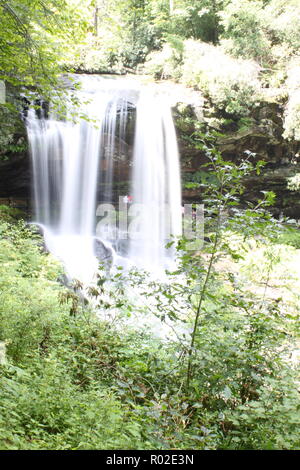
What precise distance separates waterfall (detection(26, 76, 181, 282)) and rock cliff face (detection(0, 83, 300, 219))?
0.34m

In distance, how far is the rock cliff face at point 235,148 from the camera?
34.3ft

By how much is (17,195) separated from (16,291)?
751 centimetres

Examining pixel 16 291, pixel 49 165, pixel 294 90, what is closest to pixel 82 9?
pixel 16 291

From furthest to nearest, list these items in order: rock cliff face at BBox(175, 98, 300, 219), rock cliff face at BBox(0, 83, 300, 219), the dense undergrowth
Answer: rock cliff face at BBox(175, 98, 300, 219), rock cliff face at BBox(0, 83, 300, 219), the dense undergrowth

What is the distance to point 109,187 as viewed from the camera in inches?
448

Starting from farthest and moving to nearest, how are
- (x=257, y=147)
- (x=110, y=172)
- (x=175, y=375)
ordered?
(x=257, y=147) < (x=110, y=172) < (x=175, y=375)

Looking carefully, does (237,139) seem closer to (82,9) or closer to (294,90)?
(294,90)

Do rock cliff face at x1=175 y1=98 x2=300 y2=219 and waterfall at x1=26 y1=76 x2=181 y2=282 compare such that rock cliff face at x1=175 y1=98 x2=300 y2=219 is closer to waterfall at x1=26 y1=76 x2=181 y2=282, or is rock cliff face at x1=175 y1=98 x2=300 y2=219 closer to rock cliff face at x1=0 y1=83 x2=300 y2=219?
rock cliff face at x1=0 y1=83 x2=300 y2=219

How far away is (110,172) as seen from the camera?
36.4ft

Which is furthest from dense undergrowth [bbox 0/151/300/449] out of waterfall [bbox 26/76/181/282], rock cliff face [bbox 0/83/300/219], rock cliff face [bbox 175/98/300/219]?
rock cliff face [bbox 175/98/300/219]

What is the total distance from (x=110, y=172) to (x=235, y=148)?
15.4ft

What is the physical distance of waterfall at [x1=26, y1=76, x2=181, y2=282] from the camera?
32.6 feet

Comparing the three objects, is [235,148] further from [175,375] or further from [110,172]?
[175,375]

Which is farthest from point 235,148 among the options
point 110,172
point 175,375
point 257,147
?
point 175,375
